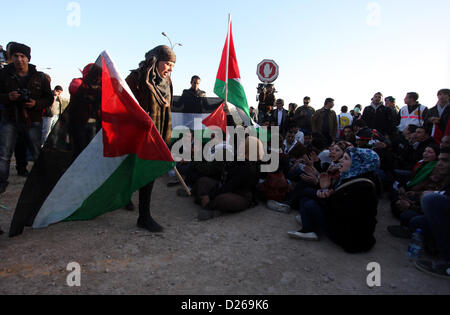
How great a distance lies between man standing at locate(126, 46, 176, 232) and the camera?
3.46 meters

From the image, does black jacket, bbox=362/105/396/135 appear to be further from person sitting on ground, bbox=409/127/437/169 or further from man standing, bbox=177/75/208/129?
man standing, bbox=177/75/208/129

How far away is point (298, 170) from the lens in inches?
198

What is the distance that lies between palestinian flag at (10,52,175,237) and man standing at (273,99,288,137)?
19.8ft

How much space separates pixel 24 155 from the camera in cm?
562

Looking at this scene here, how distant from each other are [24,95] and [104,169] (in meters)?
1.88

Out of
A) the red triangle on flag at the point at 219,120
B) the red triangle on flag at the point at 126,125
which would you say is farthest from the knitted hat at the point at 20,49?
the red triangle on flag at the point at 219,120

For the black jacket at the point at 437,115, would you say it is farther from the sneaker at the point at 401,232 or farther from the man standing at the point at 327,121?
the man standing at the point at 327,121

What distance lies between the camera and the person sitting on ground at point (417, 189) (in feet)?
11.4

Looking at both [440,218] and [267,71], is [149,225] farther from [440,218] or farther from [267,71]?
[267,71]

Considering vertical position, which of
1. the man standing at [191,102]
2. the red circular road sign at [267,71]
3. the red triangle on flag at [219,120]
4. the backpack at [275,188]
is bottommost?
the backpack at [275,188]

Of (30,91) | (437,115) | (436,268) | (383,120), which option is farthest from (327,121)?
(30,91)

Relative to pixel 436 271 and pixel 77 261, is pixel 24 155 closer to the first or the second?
pixel 77 261

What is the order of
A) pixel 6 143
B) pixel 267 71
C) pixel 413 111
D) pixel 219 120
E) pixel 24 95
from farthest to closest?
pixel 267 71, pixel 413 111, pixel 219 120, pixel 24 95, pixel 6 143

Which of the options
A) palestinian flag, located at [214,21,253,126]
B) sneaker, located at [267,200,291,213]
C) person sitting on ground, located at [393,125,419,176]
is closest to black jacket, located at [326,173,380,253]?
sneaker, located at [267,200,291,213]
